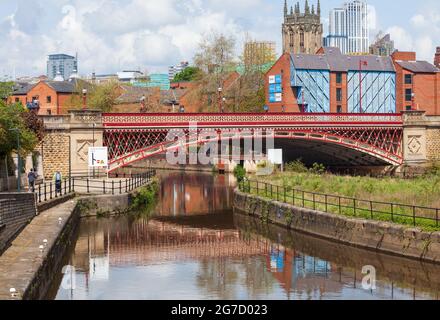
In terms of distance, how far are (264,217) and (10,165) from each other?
1951 centimetres


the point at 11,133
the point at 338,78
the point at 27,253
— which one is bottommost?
the point at 27,253

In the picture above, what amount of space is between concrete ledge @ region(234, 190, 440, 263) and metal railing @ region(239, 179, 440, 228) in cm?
55

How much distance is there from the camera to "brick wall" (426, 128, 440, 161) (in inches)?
3091

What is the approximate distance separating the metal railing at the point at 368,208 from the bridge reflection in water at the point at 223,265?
A: 1835 mm

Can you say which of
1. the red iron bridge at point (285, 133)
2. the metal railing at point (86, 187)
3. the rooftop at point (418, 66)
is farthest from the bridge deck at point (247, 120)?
the rooftop at point (418, 66)

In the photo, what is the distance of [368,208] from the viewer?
39.2m

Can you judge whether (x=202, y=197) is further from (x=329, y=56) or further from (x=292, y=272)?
(x=329, y=56)

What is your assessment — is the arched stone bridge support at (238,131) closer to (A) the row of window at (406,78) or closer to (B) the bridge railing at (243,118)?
(B) the bridge railing at (243,118)

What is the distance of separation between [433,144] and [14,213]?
178 feet

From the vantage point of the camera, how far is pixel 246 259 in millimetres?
35312

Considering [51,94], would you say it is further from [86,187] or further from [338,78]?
[86,187]

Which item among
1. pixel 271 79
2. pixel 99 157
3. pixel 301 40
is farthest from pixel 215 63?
pixel 301 40

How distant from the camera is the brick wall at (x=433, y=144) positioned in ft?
258

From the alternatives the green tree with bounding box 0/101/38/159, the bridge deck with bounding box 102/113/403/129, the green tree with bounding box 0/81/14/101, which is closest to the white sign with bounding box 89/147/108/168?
the bridge deck with bounding box 102/113/403/129
